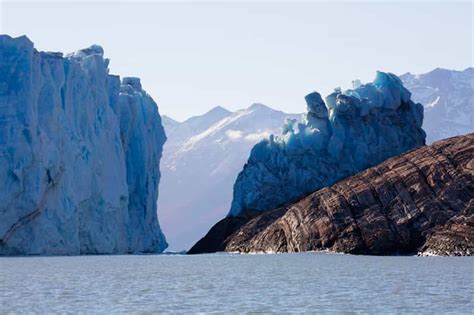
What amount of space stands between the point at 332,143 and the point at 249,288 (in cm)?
6164

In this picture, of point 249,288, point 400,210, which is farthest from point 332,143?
point 249,288

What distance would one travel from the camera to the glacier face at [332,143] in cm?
10256

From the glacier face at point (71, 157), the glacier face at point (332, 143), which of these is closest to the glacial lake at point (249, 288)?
the glacier face at point (71, 157)

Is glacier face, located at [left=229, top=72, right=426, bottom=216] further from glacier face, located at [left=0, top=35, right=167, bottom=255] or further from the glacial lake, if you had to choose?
the glacial lake

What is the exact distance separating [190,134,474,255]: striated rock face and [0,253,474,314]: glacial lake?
9.95 m

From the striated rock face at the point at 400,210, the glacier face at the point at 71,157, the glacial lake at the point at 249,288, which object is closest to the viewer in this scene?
the glacial lake at the point at 249,288

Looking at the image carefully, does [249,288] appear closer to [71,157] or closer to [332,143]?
[71,157]

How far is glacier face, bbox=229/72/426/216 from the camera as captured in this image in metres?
103

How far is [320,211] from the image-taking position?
80.6 metres

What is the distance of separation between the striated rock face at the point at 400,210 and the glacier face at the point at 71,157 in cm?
1736

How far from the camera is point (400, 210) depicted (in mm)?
74875

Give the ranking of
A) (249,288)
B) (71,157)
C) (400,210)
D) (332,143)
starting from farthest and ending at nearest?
(332,143) → (71,157) → (400,210) → (249,288)

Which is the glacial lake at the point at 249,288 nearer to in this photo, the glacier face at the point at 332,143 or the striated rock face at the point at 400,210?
the striated rock face at the point at 400,210

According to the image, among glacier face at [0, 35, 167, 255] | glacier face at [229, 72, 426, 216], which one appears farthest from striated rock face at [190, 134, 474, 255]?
glacier face at [229, 72, 426, 216]
